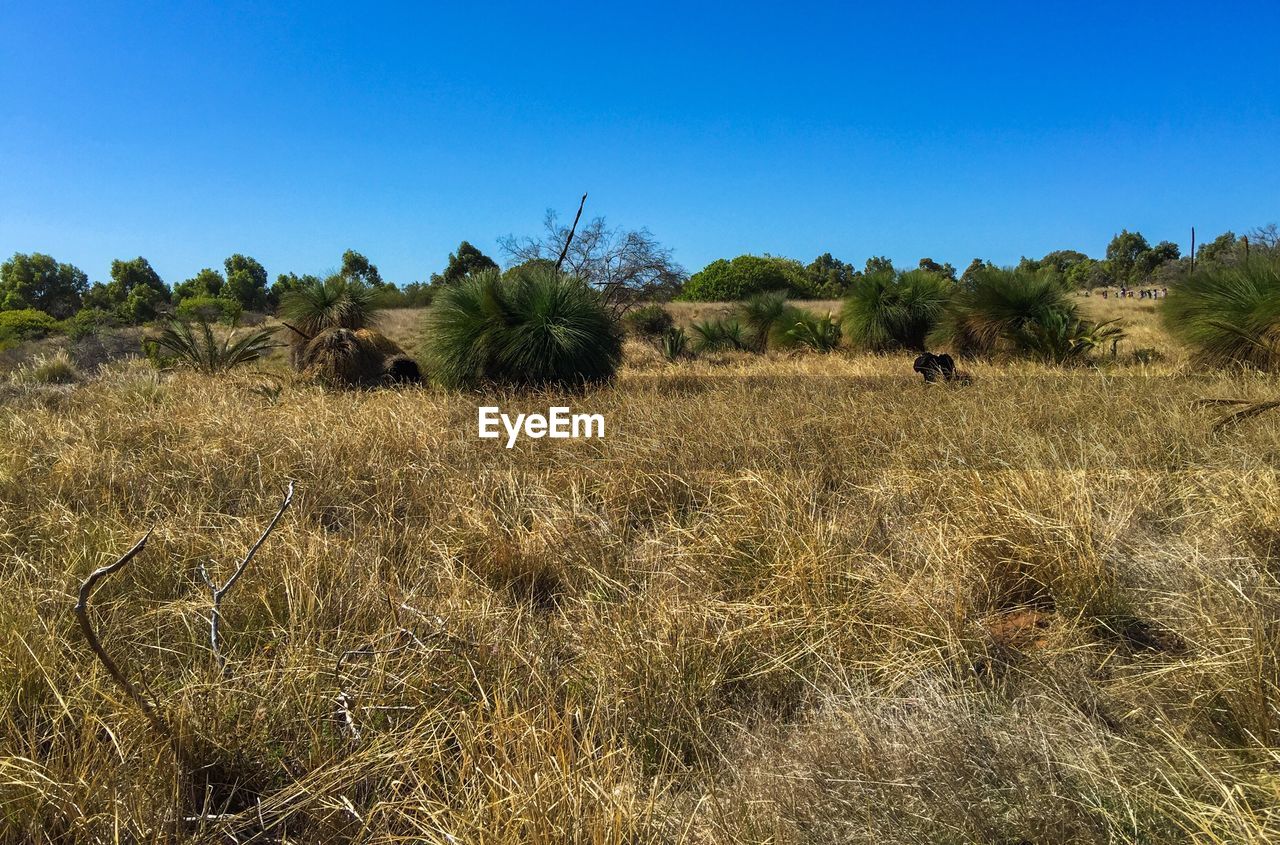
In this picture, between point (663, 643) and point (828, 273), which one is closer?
point (663, 643)

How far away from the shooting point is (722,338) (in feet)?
63.4

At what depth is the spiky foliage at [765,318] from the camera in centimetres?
1838

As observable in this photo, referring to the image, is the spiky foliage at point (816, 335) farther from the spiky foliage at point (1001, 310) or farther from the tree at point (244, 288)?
the tree at point (244, 288)

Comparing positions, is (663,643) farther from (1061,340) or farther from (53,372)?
(53,372)

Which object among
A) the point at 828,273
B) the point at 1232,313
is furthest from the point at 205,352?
the point at 828,273

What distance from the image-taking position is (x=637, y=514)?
3811 mm

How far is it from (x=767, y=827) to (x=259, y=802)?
46.8 inches

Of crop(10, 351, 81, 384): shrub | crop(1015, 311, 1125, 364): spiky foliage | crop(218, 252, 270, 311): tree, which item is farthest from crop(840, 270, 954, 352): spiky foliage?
crop(218, 252, 270, 311): tree

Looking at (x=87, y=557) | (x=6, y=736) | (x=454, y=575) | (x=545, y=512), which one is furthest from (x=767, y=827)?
(x=87, y=557)

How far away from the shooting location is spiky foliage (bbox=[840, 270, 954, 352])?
14.9m

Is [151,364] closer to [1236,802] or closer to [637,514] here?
[637,514]

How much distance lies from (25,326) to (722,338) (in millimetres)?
19809

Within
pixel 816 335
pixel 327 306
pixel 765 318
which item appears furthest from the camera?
pixel 765 318

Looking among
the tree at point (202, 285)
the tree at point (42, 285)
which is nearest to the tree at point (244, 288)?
the tree at point (202, 285)
